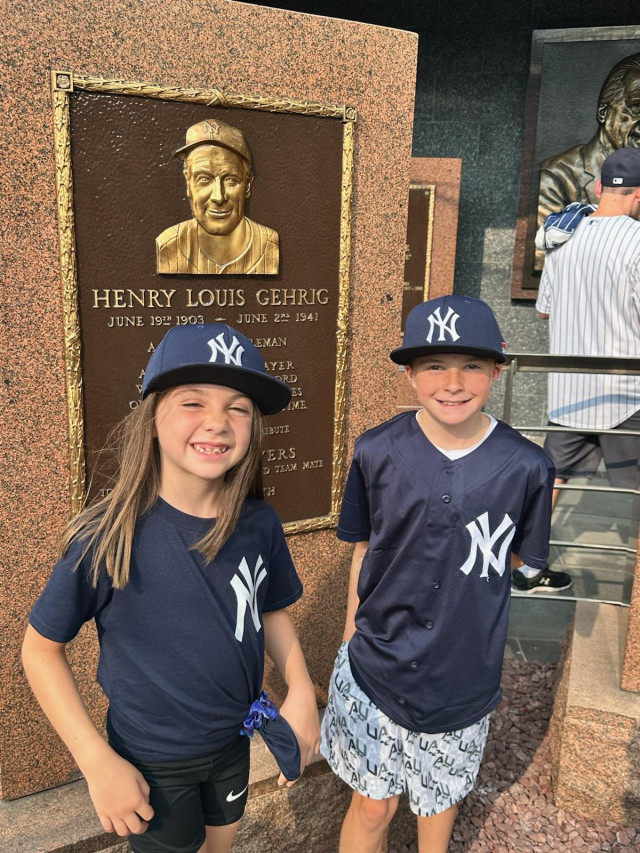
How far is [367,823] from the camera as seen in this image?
2203mm

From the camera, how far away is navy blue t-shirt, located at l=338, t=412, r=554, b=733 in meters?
1.99

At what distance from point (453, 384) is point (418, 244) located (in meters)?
5.26

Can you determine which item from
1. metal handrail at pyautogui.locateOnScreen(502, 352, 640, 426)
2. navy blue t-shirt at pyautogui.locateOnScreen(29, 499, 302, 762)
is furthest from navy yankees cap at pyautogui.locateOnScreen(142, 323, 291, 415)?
metal handrail at pyautogui.locateOnScreen(502, 352, 640, 426)

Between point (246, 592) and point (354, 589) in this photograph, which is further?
point (354, 589)

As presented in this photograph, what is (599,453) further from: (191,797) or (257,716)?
(191,797)

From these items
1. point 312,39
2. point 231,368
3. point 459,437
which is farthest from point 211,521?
point 312,39

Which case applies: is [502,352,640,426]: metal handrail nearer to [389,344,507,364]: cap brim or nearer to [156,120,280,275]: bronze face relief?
[389,344,507,364]: cap brim

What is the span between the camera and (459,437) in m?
2.04

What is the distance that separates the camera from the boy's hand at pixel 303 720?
5.76ft

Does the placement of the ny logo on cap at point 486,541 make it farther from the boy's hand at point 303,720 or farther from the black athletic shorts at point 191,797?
the black athletic shorts at point 191,797

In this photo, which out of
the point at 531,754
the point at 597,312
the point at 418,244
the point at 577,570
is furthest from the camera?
the point at 418,244

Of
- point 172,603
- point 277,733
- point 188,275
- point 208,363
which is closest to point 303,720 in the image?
point 277,733

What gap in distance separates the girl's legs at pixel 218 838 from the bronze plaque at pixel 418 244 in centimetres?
536

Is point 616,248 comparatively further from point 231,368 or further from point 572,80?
point 572,80
